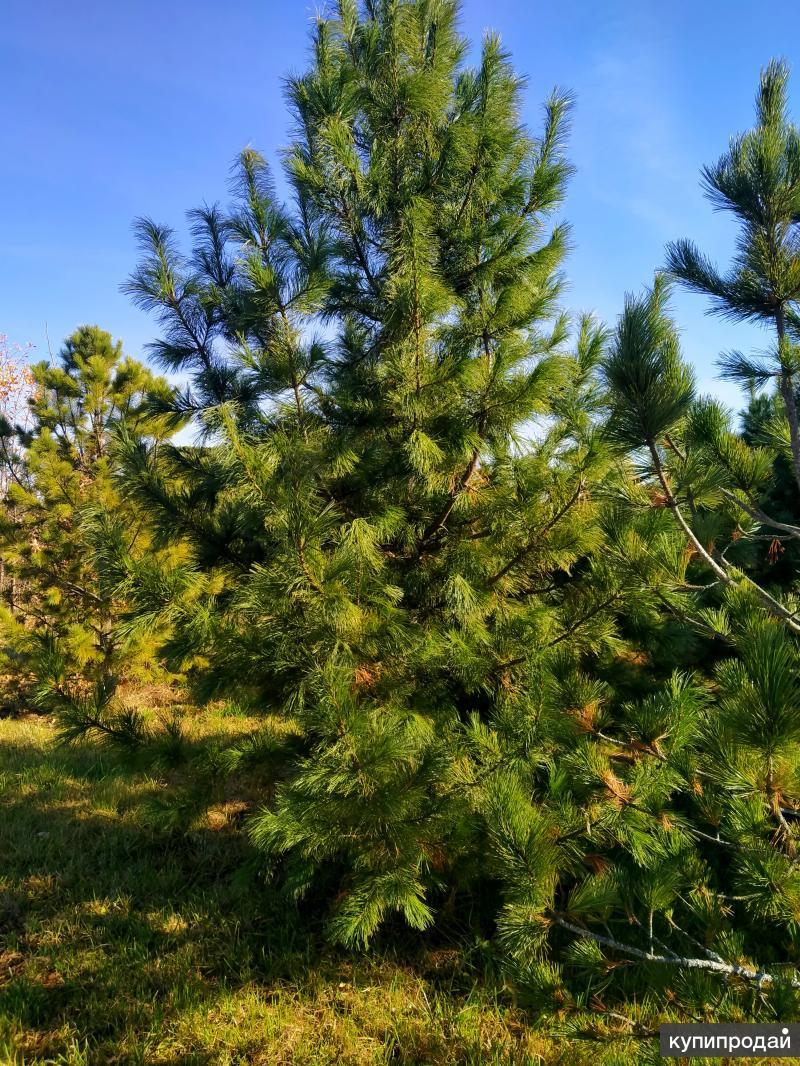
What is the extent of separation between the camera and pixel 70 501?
8.05 metres

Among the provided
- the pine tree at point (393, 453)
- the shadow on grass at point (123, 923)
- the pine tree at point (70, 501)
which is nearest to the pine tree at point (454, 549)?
the pine tree at point (393, 453)

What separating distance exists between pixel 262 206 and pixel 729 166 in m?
2.26

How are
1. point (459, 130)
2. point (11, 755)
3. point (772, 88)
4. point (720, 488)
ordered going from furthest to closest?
point (11, 755) < point (459, 130) < point (720, 488) < point (772, 88)

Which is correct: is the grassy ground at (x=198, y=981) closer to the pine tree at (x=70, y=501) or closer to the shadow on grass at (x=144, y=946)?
the shadow on grass at (x=144, y=946)

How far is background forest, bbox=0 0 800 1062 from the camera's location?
2248mm

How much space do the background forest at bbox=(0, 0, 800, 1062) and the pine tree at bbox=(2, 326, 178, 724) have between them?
4049 millimetres

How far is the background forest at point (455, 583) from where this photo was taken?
2248 mm

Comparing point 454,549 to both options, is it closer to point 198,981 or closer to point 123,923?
point 198,981

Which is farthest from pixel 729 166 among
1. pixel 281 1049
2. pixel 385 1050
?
pixel 281 1049

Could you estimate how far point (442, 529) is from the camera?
3.54m

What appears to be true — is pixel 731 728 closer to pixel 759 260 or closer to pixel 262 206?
pixel 759 260

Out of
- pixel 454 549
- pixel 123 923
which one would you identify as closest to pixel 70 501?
pixel 123 923

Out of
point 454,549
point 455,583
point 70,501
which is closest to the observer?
point 455,583

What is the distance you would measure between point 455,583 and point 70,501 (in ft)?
22.8
